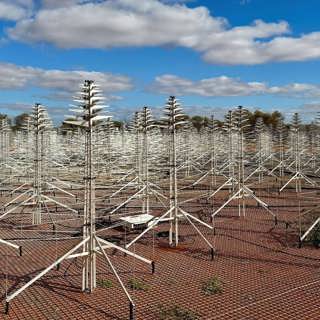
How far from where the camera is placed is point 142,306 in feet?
29.5

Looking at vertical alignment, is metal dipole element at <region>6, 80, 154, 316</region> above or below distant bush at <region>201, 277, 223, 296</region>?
above

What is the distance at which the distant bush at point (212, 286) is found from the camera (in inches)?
386

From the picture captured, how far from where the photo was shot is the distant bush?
9.80 m

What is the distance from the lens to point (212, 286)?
10086 millimetres

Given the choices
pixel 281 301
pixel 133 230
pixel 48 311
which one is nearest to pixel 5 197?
pixel 133 230

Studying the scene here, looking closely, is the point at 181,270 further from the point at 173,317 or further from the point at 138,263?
the point at 173,317

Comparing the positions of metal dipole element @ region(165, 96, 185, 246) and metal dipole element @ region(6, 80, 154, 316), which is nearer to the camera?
metal dipole element @ region(6, 80, 154, 316)

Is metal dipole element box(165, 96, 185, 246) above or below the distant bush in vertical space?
above

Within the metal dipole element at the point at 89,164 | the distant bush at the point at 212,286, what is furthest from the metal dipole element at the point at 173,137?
the metal dipole element at the point at 89,164

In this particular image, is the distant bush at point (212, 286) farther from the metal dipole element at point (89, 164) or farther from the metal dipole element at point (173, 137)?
the metal dipole element at point (173, 137)

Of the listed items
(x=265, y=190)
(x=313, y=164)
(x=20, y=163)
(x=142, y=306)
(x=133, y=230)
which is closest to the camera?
(x=142, y=306)

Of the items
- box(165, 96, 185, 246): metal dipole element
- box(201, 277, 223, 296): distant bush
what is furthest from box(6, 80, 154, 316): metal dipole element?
box(165, 96, 185, 246): metal dipole element

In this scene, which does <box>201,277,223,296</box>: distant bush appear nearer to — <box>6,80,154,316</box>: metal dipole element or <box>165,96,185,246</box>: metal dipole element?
<box>6,80,154,316</box>: metal dipole element

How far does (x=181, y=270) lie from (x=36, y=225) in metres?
7.50
